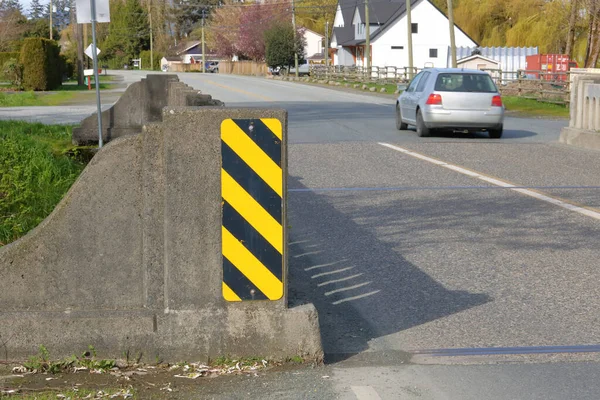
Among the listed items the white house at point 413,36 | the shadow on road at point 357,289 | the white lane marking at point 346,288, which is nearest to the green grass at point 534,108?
the shadow on road at point 357,289

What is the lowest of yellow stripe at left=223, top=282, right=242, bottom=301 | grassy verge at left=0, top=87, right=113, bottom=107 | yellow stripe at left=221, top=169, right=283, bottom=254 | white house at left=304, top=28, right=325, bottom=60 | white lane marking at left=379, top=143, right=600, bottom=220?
white lane marking at left=379, top=143, right=600, bottom=220

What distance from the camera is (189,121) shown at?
195 inches

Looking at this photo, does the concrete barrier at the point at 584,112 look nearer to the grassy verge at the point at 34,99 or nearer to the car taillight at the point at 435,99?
the car taillight at the point at 435,99

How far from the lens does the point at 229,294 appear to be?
16.6 ft

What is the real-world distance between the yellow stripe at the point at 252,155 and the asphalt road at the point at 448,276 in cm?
73

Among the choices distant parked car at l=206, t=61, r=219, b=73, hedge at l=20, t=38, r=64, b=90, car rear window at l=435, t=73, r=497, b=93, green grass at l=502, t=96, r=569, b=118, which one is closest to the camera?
car rear window at l=435, t=73, r=497, b=93

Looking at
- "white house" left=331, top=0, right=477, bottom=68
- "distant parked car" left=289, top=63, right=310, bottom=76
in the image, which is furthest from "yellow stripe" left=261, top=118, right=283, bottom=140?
"distant parked car" left=289, top=63, right=310, bottom=76

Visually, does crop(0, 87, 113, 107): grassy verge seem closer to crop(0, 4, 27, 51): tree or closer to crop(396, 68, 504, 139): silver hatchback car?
crop(0, 4, 27, 51): tree

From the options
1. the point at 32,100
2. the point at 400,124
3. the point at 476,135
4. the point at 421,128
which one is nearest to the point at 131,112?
the point at 421,128

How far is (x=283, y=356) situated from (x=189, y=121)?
1.37 meters

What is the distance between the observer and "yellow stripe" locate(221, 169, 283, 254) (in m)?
5.01

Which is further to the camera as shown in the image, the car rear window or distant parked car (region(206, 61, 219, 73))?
distant parked car (region(206, 61, 219, 73))

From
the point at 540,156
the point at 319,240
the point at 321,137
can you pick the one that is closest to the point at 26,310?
the point at 319,240

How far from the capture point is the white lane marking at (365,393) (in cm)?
460
